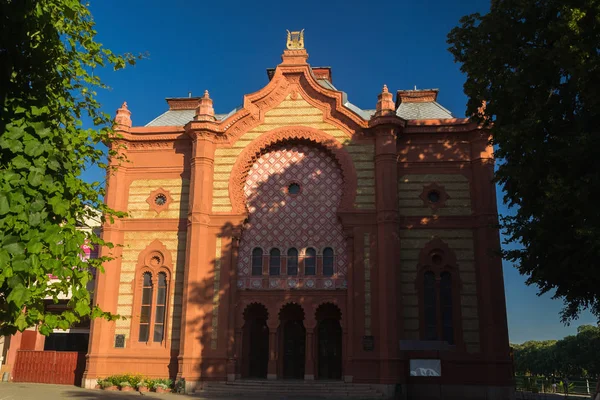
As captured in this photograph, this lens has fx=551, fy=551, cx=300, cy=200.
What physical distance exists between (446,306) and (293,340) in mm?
7266

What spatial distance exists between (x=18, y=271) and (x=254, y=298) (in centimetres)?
1776

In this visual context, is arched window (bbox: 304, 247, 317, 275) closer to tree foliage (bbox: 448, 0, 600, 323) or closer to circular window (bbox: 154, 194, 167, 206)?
circular window (bbox: 154, 194, 167, 206)

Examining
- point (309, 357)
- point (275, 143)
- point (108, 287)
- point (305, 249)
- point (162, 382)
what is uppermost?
point (275, 143)

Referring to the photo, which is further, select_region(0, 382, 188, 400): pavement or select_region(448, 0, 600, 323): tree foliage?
select_region(0, 382, 188, 400): pavement

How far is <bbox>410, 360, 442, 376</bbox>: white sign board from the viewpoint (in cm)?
2158

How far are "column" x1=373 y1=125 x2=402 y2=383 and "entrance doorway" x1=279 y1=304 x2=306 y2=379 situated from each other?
13.2 feet

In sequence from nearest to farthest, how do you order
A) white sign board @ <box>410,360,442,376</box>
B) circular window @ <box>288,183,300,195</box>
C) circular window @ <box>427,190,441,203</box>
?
white sign board @ <box>410,360,442,376</box>, circular window @ <box>427,190,441,203</box>, circular window @ <box>288,183,300,195</box>

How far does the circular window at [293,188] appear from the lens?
2681cm

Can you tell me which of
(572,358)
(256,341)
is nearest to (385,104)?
(256,341)

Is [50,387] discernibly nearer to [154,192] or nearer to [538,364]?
[154,192]

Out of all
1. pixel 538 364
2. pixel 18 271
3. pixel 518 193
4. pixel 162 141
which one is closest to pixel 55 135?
pixel 18 271

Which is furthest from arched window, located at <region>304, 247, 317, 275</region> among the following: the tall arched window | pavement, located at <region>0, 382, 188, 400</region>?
pavement, located at <region>0, 382, 188, 400</region>

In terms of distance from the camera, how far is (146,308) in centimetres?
2598

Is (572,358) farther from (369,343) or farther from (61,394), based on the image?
(61,394)
